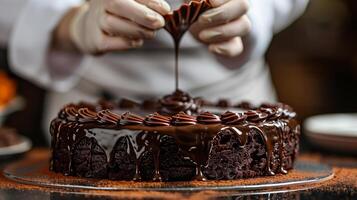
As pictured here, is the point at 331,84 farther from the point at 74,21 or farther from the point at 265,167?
the point at 265,167

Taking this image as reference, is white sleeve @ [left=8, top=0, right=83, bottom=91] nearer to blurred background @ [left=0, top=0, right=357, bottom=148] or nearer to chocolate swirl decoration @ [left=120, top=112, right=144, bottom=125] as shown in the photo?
chocolate swirl decoration @ [left=120, top=112, right=144, bottom=125]

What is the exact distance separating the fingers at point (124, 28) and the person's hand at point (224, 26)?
0.12 m

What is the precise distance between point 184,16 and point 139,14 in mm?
107

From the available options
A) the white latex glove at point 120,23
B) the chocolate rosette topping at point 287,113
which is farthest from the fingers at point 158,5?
the chocolate rosette topping at point 287,113

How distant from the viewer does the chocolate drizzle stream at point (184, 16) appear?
158cm

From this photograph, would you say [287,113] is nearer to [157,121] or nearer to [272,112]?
[272,112]

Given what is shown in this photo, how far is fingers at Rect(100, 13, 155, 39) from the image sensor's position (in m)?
1.63

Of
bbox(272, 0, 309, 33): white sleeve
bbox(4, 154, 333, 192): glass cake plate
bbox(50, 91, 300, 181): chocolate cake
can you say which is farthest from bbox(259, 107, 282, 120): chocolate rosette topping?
bbox(272, 0, 309, 33): white sleeve

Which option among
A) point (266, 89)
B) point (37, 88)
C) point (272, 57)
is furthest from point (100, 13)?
point (272, 57)

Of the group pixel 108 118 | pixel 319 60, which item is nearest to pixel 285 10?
pixel 108 118

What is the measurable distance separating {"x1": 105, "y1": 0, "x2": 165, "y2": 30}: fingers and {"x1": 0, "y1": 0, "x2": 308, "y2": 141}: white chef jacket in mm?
548

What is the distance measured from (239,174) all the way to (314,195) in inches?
7.5

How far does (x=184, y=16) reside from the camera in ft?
5.31

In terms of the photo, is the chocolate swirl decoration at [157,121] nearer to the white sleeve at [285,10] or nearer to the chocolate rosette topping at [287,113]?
the chocolate rosette topping at [287,113]
